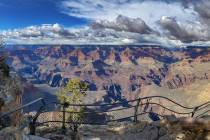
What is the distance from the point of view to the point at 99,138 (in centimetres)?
2200

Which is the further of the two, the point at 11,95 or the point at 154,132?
the point at 11,95

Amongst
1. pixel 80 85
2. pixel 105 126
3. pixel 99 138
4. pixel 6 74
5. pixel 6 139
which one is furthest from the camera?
pixel 80 85

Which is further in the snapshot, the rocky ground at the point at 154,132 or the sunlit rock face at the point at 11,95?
the sunlit rock face at the point at 11,95

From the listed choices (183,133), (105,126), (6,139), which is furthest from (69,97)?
(6,139)

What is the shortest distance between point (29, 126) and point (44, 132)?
5.94 m

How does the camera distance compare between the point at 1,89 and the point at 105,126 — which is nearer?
the point at 105,126

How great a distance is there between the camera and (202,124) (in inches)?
817

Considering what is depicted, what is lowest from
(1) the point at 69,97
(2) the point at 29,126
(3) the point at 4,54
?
(1) the point at 69,97

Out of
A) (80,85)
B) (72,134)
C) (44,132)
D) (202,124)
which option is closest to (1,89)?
(44,132)

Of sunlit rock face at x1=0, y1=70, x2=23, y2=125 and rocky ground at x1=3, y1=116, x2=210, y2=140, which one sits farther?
sunlit rock face at x1=0, y1=70, x2=23, y2=125

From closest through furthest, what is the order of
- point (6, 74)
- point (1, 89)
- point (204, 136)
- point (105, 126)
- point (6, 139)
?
point (6, 139), point (204, 136), point (105, 126), point (1, 89), point (6, 74)

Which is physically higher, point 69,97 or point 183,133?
point 183,133

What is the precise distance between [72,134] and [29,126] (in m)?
4.85

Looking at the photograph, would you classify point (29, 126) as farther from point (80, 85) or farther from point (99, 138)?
point (80, 85)
